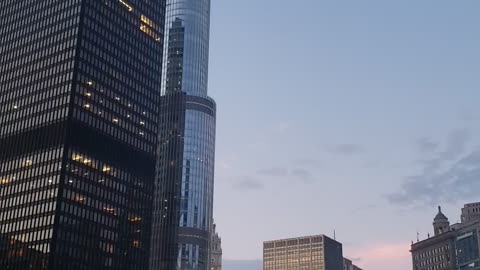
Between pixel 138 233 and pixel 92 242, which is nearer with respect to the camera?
pixel 92 242

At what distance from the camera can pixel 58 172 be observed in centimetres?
16775

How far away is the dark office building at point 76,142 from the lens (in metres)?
166

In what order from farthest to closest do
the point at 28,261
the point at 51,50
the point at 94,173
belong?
1. the point at 51,50
2. the point at 94,173
3. the point at 28,261

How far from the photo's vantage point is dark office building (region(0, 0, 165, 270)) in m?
166

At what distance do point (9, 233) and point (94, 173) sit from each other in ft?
83.9

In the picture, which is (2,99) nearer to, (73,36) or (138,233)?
(73,36)

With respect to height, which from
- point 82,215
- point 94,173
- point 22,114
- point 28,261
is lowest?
point 28,261

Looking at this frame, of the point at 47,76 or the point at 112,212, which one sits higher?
the point at 47,76

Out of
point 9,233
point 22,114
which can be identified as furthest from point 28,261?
point 22,114

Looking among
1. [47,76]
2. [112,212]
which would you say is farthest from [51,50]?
[112,212]

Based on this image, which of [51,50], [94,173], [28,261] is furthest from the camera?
[51,50]

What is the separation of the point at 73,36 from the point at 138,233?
2194 inches

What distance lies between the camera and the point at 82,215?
552 feet

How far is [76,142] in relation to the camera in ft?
567
